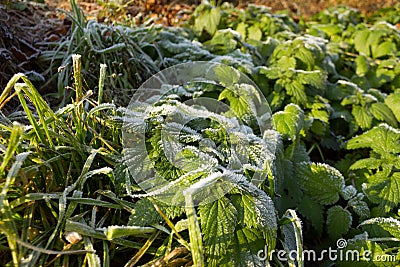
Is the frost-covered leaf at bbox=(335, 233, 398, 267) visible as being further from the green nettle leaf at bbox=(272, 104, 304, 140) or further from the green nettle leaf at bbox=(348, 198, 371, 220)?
the green nettle leaf at bbox=(272, 104, 304, 140)

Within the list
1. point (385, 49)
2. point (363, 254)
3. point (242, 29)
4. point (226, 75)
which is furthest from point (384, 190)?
point (242, 29)

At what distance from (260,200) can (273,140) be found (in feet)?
1.68

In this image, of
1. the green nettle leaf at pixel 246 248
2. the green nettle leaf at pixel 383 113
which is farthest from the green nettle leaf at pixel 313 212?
the green nettle leaf at pixel 383 113

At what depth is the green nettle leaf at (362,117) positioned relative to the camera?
2.49m

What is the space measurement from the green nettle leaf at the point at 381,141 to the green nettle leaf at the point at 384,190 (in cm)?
16

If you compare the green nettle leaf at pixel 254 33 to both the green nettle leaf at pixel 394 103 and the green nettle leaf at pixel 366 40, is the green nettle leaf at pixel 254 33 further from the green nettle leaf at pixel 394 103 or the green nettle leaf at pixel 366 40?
the green nettle leaf at pixel 394 103

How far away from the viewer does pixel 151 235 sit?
1.37m

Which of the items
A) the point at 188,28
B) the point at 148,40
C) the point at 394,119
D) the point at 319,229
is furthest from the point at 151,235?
the point at 188,28

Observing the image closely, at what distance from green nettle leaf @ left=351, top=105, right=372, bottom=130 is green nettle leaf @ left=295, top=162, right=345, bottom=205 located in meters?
0.68

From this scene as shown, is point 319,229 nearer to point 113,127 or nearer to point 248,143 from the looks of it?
point 248,143

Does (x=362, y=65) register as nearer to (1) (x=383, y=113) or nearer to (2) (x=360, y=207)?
(1) (x=383, y=113)

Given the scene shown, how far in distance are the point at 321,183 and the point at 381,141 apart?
17.4 inches

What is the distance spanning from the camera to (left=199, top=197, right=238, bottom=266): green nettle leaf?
4.17ft

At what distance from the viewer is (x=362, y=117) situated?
252cm
